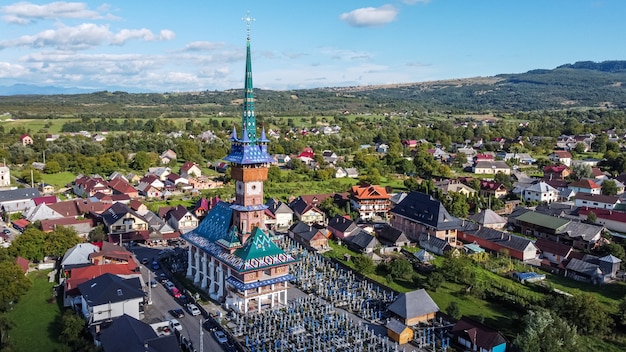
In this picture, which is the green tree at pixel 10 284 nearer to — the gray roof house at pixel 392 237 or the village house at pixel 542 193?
the gray roof house at pixel 392 237

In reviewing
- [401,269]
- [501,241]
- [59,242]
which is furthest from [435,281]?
[59,242]

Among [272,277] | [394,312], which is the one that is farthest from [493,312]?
[272,277]

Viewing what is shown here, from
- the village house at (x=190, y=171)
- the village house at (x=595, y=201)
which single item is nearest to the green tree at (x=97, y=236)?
the village house at (x=190, y=171)

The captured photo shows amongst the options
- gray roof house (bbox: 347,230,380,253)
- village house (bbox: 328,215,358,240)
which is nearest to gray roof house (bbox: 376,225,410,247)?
gray roof house (bbox: 347,230,380,253)

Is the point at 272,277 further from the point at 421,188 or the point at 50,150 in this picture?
the point at 50,150

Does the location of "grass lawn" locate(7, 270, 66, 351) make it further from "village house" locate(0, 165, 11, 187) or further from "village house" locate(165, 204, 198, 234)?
"village house" locate(0, 165, 11, 187)

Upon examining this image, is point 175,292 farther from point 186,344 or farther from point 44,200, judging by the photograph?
point 44,200
